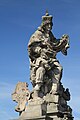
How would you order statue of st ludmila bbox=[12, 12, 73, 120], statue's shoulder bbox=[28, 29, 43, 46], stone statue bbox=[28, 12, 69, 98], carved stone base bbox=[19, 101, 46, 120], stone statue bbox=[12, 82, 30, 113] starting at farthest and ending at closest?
statue's shoulder bbox=[28, 29, 43, 46], stone statue bbox=[12, 82, 30, 113], stone statue bbox=[28, 12, 69, 98], statue of st ludmila bbox=[12, 12, 73, 120], carved stone base bbox=[19, 101, 46, 120]

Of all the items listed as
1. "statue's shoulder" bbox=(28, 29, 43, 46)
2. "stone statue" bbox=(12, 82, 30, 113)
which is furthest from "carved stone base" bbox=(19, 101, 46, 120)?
"statue's shoulder" bbox=(28, 29, 43, 46)

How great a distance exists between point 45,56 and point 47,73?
86cm

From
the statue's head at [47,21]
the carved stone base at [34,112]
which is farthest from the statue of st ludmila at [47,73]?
the carved stone base at [34,112]

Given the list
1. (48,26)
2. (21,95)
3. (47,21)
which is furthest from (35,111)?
(47,21)

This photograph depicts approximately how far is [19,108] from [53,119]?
6.96 ft

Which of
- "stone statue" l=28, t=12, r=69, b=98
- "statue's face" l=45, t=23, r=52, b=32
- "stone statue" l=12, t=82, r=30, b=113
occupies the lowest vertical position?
"stone statue" l=12, t=82, r=30, b=113

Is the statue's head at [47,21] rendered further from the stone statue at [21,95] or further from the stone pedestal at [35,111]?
the stone pedestal at [35,111]

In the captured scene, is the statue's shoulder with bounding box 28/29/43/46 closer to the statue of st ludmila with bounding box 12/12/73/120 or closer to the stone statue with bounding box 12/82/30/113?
the statue of st ludmila with bounding box 12/12/73/120

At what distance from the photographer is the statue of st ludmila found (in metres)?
16.9

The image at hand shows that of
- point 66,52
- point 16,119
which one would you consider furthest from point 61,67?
point 16,119

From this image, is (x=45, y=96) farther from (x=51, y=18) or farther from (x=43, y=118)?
(x=51, y=18)

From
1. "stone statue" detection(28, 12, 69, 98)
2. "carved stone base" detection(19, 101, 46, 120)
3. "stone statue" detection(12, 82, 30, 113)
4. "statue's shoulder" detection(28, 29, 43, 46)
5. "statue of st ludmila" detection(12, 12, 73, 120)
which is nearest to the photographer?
"carved stone base" detection(19, 101, 46, 120)

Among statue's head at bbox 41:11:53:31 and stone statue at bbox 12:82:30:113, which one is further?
statue's head at bbox 41:11:53:31

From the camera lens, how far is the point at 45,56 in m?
17.6
